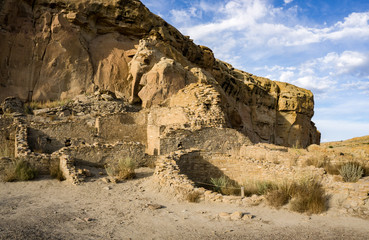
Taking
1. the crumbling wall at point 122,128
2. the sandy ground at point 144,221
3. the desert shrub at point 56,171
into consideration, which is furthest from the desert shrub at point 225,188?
the crumbling wall at point 122,128

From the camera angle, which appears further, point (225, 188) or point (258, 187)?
point (225, 188)

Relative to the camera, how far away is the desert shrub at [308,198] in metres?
6.16

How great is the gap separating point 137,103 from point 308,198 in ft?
56.5

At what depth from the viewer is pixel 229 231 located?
17.4ft

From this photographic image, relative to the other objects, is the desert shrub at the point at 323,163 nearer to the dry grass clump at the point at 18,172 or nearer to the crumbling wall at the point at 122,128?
the crumbling wall at the point at 122,128

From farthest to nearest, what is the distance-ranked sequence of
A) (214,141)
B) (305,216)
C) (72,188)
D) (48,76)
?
(48,76), (214,141), (72,188), (305,216)

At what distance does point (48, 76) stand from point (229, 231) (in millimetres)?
21164

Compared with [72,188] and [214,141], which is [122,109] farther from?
[72,188]

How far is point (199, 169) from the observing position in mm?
9883

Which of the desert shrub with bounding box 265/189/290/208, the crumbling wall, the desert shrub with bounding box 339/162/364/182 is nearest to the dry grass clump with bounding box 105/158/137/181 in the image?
the crumbling wall

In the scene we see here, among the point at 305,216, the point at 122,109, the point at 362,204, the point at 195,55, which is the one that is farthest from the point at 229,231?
the point at 195,55

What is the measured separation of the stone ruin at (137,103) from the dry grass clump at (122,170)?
60 centimetres

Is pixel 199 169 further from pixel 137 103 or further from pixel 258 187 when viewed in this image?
pixel 137 103

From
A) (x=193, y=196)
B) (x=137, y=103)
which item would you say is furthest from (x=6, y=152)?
(x=137, y=103)
